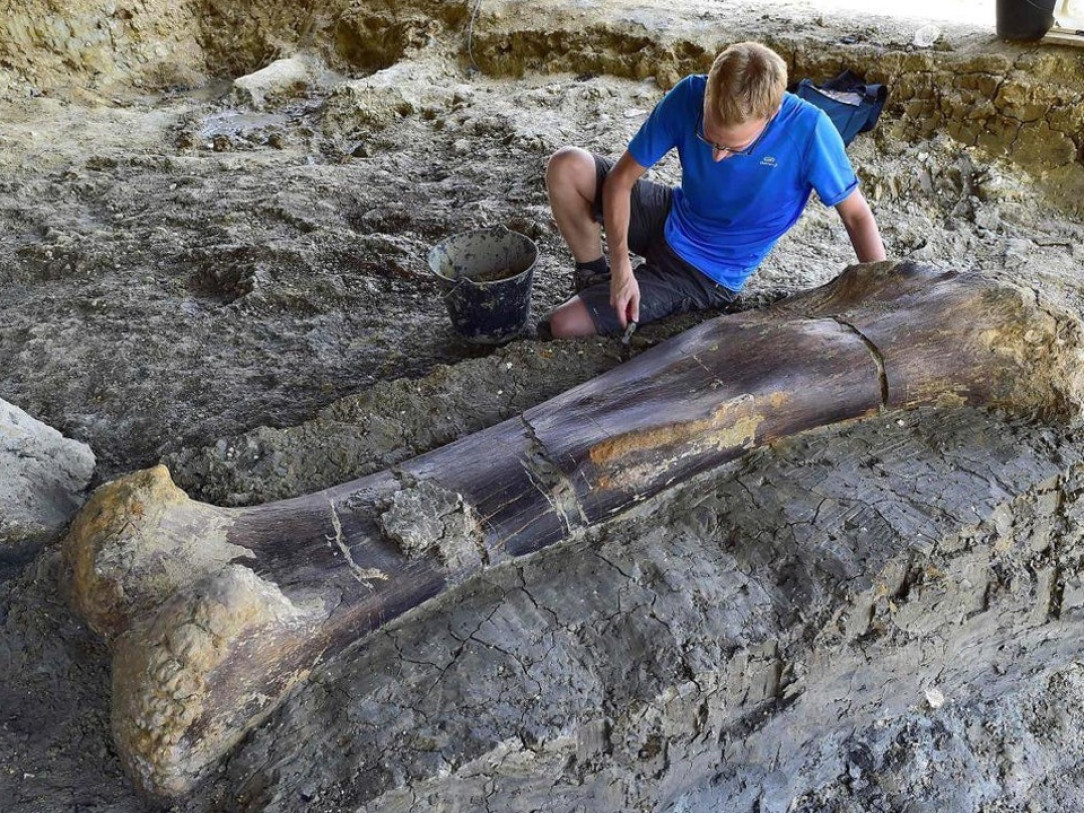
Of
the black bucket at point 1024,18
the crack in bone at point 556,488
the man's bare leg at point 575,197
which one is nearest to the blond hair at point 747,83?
the man's bare leg at point 575,197

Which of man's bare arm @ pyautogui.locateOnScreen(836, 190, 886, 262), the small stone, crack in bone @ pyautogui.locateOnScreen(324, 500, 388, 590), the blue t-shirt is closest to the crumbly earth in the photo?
the small stone

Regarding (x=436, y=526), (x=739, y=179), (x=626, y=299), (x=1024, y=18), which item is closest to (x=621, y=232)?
(x=626, y=299)

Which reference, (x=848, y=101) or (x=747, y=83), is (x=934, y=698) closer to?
(x=747, y=83)

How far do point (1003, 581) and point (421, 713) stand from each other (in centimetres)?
153

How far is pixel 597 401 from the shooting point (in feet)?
7.08

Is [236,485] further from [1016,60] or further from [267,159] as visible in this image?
[1016,60]

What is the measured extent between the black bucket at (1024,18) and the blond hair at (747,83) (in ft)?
8.33

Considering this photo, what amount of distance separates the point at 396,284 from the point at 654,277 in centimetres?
110

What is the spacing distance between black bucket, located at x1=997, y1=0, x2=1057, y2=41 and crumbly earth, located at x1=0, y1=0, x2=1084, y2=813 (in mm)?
93

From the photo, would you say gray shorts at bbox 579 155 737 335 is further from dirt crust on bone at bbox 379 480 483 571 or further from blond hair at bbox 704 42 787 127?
dirt crust on bone at bbox 379 480 483 571

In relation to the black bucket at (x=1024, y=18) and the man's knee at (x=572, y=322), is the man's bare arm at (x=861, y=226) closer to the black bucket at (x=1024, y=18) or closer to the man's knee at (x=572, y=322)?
the man's knee at (x=572, y=322)

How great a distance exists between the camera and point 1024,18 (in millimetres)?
4031

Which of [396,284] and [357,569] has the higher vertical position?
[357,569]

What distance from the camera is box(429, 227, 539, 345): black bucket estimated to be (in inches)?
112
